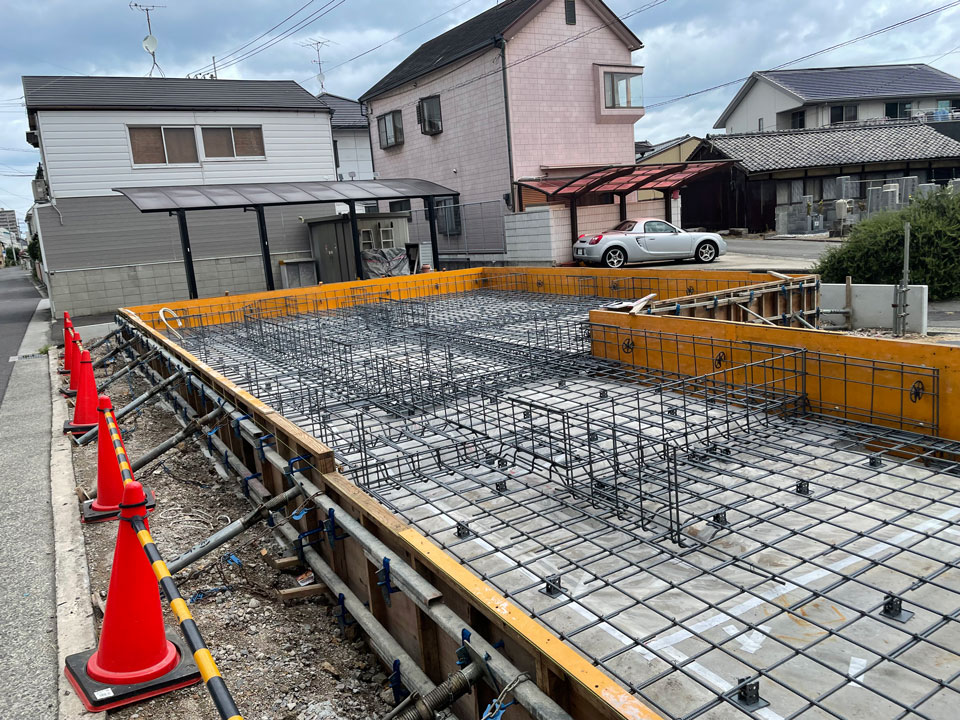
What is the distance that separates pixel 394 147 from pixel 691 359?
22745mm

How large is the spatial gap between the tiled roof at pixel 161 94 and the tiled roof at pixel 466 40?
498 cm

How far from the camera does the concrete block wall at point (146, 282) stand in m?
18.6

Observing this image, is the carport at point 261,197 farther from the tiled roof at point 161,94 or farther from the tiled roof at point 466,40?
the tiled roof at point 466,40

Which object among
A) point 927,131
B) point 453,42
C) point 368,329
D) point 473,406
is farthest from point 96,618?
point 927,131

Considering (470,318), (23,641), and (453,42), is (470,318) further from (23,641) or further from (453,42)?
(453,42)

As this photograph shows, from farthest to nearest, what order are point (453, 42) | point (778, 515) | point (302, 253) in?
point (453, 42) → point (302, 253) → point (778, 515)

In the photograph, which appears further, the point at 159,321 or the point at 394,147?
the point at 394,147

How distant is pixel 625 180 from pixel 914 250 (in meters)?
8.40

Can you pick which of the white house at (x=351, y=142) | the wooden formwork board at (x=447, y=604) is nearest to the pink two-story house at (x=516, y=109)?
the white house at (x=351, y=142)

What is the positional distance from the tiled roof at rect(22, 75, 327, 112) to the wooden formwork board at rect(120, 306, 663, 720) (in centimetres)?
1664

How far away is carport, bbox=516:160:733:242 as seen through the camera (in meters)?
18.7

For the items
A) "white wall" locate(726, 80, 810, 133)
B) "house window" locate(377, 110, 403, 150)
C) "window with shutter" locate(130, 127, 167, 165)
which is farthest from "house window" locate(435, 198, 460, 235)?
"white wall" locate(726, 80, 810, 133)

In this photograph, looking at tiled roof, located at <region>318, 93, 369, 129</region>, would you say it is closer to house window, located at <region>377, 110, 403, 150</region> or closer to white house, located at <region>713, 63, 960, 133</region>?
house window, located at <region>377, 110, 403, 150</region>

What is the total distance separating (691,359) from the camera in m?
7.18
